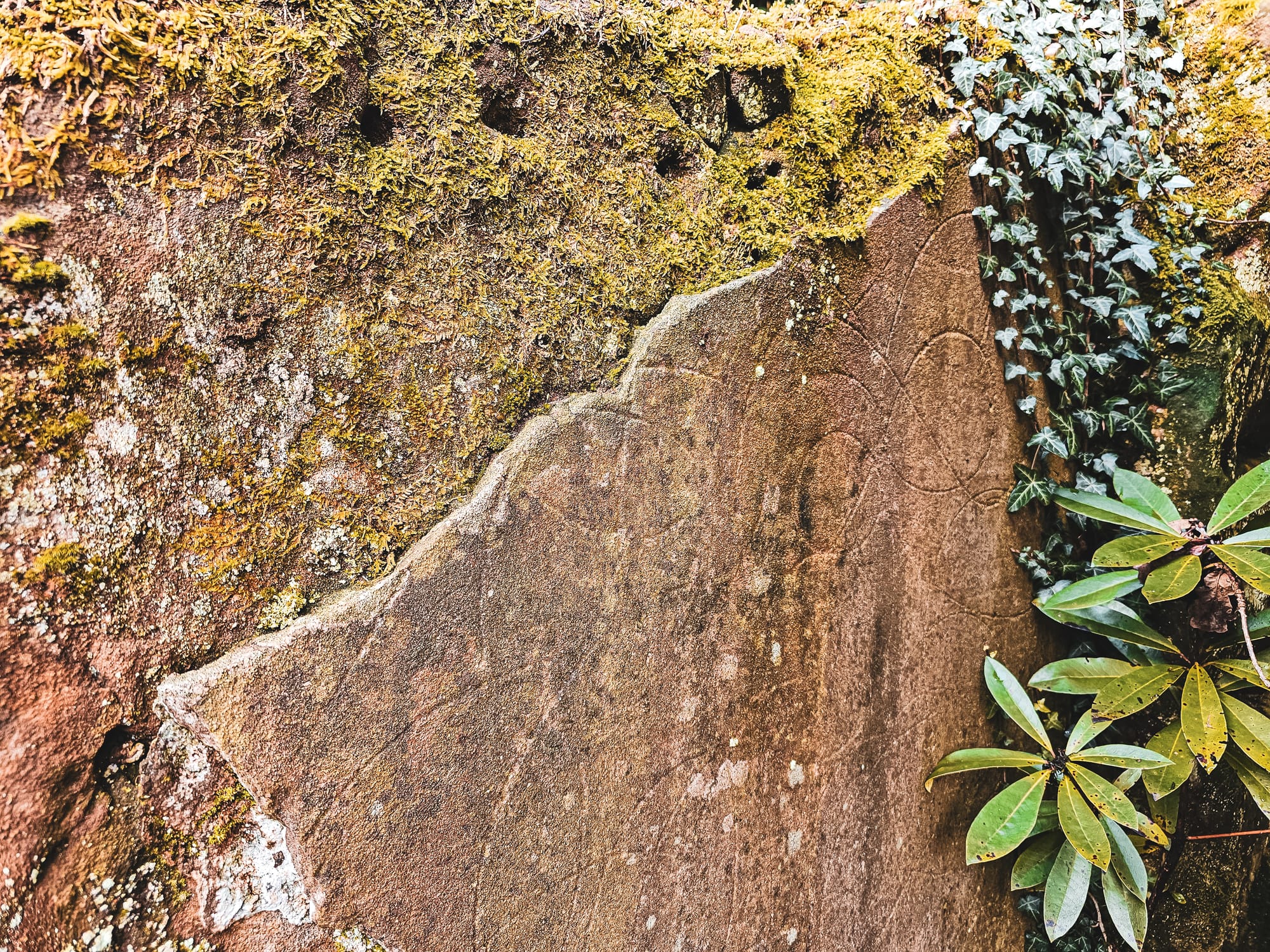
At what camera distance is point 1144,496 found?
155 centimetres

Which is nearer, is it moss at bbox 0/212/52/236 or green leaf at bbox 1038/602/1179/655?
moss at bbox 0/212/52/236

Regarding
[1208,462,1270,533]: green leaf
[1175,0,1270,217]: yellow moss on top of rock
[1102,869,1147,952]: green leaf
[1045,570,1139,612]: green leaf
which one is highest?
[1175,0,1270,217]: yellow moss on top of rock

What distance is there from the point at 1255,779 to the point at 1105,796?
370mm

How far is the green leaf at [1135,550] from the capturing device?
145 cm

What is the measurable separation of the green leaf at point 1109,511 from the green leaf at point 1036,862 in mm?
748

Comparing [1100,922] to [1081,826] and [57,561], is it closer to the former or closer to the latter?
[1081,826]

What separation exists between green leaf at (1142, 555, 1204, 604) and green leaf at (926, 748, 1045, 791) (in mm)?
440

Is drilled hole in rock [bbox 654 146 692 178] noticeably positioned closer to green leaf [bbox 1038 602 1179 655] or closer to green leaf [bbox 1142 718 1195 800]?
green leaf [bbox 1038 602 1179 655]

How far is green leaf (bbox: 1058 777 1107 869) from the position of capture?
142 cm

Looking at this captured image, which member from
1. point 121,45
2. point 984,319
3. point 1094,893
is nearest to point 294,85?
A: point 121,45

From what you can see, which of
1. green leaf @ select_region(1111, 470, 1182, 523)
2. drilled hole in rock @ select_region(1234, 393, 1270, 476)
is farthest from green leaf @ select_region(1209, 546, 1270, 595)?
drilled hole in rock @ select_region(1234, 393, 1270, 476)

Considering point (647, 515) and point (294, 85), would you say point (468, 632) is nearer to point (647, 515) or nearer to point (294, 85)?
point (647, 515)

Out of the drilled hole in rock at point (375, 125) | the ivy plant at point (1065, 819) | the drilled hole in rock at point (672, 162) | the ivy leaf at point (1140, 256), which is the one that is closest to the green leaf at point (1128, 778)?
the ivy plant at point (1065, 819)

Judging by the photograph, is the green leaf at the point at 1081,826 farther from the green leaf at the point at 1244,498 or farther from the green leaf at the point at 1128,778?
the green leaf at the point at 1244,498
